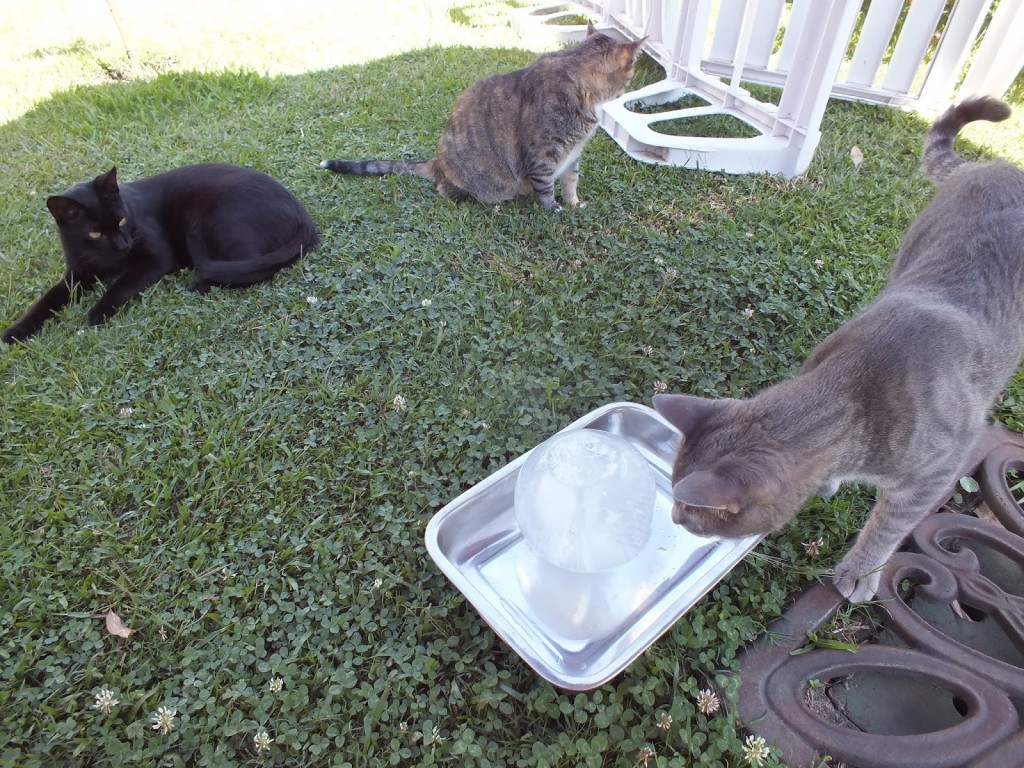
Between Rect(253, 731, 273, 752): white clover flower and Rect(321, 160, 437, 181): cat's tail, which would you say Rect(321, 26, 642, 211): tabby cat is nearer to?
Rect(321, 160, 437, 181): cat's tail

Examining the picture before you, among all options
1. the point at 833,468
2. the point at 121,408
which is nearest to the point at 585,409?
the point at 833,468

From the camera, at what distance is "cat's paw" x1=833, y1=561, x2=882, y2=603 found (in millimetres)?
1688

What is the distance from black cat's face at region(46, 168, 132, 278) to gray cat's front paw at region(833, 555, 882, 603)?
3.28 m

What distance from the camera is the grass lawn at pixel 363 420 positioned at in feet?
4.91

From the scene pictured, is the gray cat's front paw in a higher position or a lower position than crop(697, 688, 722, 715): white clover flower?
higher

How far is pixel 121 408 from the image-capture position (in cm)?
226

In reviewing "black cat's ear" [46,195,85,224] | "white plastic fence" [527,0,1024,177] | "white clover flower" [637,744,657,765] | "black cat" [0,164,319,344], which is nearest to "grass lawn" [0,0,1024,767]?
"white clover flower" [637,744,657,765]

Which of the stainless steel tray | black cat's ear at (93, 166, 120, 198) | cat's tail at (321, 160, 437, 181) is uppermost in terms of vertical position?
black cat's ear at (93, 166, 120, 198)

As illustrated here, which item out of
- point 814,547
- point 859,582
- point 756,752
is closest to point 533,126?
point 814,547

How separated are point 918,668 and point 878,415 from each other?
2.30ft

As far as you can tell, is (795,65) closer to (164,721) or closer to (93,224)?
(93,224)

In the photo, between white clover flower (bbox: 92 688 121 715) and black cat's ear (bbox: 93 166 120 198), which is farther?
black cat's ear (bbox: 93 166 120 198)

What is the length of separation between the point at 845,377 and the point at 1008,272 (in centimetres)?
78

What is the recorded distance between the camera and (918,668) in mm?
1529
